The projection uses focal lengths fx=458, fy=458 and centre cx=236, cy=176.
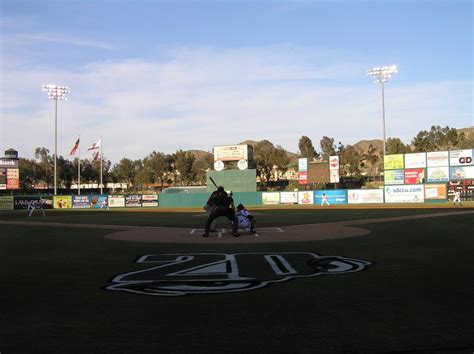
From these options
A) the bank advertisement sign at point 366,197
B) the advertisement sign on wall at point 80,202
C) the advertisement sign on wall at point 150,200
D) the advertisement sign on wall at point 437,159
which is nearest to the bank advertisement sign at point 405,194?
the bank advertisement sign at point 366,197

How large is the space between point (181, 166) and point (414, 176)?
75.3 m

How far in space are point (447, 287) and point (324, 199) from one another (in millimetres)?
42642

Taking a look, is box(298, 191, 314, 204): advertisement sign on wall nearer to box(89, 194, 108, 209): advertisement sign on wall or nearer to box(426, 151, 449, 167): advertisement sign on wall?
box(426, 151, 449, 167): advertisement sign on wall

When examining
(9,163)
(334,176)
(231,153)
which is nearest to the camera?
(231,153)

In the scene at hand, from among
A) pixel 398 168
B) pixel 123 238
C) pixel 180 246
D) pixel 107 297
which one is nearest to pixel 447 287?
pixel 107 297

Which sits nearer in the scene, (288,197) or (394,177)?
(394,177)

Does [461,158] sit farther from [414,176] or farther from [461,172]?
[414,176]

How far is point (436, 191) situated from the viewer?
46938 mm

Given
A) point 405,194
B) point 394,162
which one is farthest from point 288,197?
point 405,194

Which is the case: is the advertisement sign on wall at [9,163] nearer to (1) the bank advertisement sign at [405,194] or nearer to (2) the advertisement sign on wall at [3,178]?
(2) the advertisement sign on wall at [3,178]

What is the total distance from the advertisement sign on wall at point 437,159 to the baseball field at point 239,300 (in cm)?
Result: 4071

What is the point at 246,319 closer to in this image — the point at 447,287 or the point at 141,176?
the point at 447,287

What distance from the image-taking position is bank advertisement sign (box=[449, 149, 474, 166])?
1883 inches

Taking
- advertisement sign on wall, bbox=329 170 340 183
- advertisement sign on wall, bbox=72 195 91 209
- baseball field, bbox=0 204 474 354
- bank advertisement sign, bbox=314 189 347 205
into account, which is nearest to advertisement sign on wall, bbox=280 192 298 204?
bank advertisement sign, bbox=314 189 347 205
